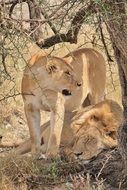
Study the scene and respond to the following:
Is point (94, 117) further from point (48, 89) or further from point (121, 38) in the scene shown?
point (121, 38)

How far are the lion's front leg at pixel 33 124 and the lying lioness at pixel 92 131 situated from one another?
112mm

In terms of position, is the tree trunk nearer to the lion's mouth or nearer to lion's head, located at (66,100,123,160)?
lion's head, located at (66,100,123,160)

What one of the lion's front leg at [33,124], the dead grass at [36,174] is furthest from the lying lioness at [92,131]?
the dead grass at [36,174]

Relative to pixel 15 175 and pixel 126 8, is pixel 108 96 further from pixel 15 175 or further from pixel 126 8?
pixel 126 8

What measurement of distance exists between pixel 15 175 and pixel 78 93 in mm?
2209

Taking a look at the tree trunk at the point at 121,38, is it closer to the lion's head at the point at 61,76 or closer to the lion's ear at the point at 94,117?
the lion's ear at the point at 94,117

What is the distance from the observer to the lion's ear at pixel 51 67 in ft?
25.2

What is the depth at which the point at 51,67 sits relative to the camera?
7.75 m

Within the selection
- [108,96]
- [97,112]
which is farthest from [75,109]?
[108,96]

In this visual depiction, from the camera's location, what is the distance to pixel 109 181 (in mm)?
6160

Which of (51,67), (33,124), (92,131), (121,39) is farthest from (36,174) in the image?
(51,67)

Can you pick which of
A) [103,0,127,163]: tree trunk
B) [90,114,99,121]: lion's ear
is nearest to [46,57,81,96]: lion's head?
[90,114,99,121]: lion's ear

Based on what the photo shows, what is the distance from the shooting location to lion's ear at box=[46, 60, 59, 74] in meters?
7.67

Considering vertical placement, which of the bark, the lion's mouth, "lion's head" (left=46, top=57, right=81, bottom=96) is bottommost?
the lion's mouth
